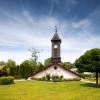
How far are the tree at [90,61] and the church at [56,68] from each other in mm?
16537

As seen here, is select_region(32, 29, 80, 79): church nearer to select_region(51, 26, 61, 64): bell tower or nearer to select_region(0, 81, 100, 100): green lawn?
select_region(51, 26, 61, 64): bell tower

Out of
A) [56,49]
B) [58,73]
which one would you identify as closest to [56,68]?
[58,73]

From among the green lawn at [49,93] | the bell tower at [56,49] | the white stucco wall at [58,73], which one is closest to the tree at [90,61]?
the green lawn at [49,93]

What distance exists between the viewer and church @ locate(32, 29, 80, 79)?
2023 inches

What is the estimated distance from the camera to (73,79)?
163 feet

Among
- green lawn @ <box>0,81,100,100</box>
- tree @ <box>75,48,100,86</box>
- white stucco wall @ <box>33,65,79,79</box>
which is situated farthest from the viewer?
white stucco wall @ <box>33,65,79,79</box>

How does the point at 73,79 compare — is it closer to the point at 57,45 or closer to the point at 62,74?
the point at 62,74

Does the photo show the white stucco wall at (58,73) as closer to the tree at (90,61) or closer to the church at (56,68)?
the church at (56,68)

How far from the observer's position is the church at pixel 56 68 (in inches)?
2023

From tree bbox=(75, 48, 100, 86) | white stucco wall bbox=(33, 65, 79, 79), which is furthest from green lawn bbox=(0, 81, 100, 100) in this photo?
white stucco wall bbox=(33, 65, 79, 79)

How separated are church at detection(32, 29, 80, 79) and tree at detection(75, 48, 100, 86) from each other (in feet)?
54.3

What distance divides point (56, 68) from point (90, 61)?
773 inches

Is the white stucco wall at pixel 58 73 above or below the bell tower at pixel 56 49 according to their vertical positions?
below

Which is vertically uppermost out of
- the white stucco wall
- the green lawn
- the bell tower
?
the bell tower
